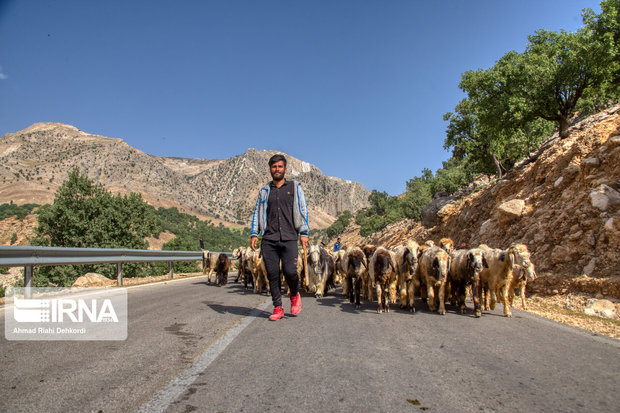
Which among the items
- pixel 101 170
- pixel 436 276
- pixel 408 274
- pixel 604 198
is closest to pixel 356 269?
pixel 408 274

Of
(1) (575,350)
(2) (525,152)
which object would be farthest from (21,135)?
(1) (575,350)

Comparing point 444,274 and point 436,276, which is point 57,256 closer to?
point 436,276

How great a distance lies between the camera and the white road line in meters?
2.61

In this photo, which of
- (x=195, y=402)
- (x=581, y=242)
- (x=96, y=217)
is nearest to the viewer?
(x=195, y=402)

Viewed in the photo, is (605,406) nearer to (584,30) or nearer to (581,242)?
(581,242)

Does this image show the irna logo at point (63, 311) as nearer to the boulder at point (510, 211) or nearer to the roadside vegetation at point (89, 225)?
the boulder at point (510, 211)

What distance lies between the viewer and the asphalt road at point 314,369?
2.72 meters

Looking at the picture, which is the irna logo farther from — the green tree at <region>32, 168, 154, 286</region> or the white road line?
the green tree at <region>32, 168, 154, 286</region>

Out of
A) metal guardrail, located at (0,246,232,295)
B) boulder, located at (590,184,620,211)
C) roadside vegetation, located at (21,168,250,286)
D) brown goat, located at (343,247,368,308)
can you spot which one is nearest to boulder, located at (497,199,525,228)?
boulder, located at (590,184,620,211)

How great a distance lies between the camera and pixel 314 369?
11.4ft

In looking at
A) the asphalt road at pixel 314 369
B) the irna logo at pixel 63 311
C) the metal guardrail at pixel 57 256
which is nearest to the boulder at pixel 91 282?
the metal guardrail at pixel 57 256

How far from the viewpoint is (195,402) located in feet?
8.77

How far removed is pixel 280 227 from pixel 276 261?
24.0 inches

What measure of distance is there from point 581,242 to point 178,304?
1105 centimetres
